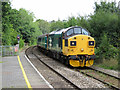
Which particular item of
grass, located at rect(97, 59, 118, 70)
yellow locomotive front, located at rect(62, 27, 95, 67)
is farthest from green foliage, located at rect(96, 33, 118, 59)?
yellow locomotive front, located at rect(62, 27, 95, 67)

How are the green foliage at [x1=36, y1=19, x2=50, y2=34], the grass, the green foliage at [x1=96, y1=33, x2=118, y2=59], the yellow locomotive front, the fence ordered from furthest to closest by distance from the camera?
1. the green foliage at [x1=36, y1=19, x2=50, y2=34]
2. the fence
3. the green foliage at [x1=96, y1=33, x2=118, y2=59]
4. the yellow locomotive front
5. the grass

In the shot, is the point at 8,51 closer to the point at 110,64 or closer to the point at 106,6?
the point at 106,6

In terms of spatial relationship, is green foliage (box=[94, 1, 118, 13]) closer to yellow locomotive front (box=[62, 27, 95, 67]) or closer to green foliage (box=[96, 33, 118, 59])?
green foliage (box=[96, 33, 118, 59])

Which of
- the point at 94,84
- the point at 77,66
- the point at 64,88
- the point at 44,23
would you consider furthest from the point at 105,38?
the point at 44,23

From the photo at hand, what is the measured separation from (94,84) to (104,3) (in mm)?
13798

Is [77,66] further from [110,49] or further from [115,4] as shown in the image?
[115,4]

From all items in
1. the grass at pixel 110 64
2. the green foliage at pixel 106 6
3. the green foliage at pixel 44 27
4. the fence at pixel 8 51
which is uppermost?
the green foliage at pixel 44 27

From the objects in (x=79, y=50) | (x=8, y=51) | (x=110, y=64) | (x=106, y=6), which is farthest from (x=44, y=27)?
(x=79, y=50)

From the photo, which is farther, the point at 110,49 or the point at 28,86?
the point at 110,49

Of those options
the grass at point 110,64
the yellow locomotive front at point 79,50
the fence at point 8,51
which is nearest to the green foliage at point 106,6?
the grass at point 110,64

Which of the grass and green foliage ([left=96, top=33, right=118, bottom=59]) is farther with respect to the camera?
green foliage ([left=96, top=33, right=118, bottom=59])

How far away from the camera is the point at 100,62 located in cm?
1812

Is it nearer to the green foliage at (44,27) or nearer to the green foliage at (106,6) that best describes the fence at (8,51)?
the green foliage at (106,6)

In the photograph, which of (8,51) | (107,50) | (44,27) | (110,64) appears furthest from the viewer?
(44,27)
